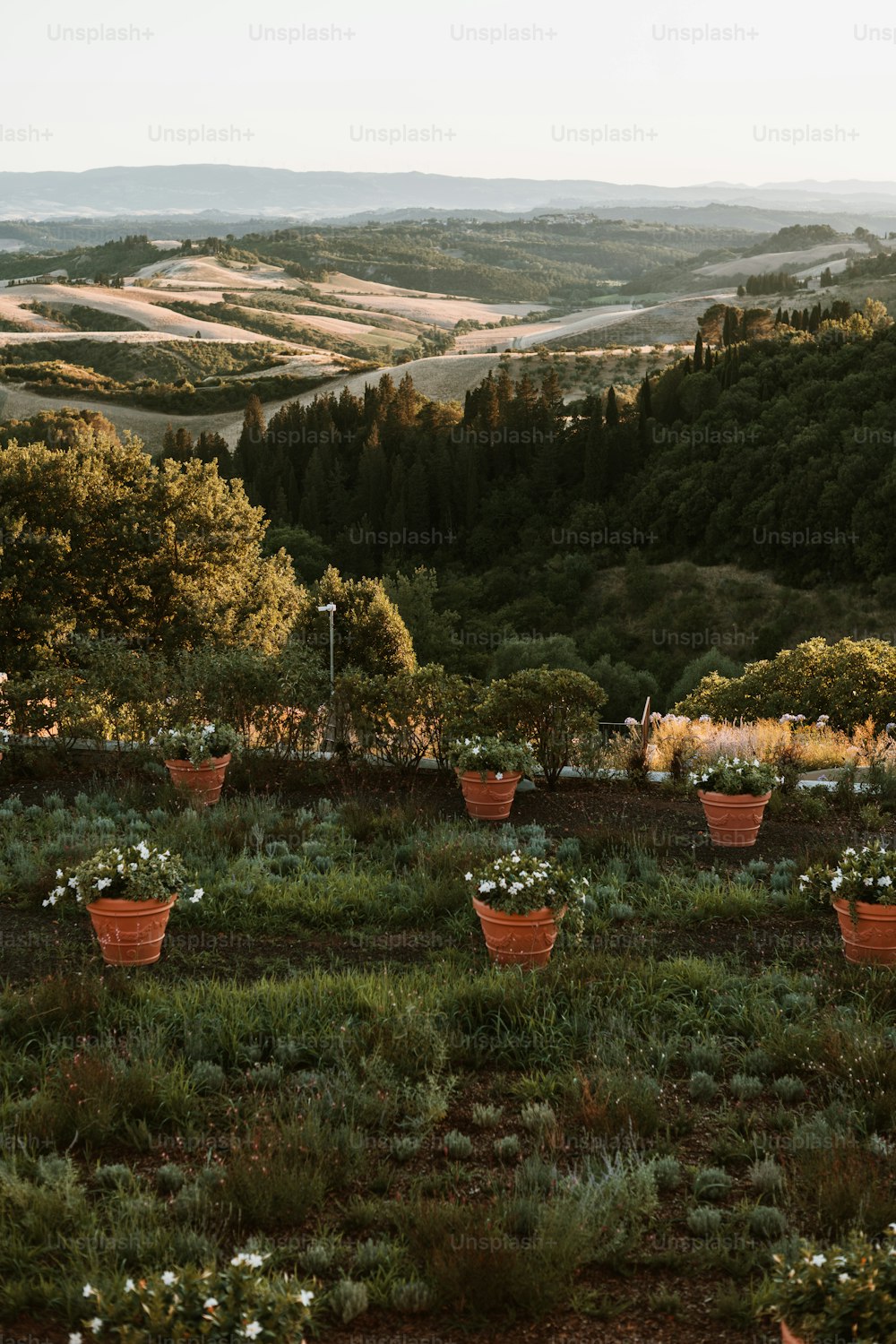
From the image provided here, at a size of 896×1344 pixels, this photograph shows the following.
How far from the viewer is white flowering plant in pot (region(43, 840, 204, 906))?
590 cm

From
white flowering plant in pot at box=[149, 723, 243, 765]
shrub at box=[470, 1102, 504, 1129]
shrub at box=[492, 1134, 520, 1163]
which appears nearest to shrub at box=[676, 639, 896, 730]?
white flowering plant in pot at box=[149, 723, 243, 765]

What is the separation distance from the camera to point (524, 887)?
225 inches

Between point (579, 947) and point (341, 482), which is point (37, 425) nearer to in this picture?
point (341, 482)

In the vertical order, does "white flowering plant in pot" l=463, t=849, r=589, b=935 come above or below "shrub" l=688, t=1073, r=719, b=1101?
above

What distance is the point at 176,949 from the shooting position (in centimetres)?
625

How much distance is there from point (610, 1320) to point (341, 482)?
215ft

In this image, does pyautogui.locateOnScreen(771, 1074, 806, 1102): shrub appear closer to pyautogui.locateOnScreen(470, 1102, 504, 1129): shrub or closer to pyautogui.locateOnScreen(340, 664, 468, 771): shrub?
pyautogui.locateOnScreen(470, 1102, 504, 1129): shrub

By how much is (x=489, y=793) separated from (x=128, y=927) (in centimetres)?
333

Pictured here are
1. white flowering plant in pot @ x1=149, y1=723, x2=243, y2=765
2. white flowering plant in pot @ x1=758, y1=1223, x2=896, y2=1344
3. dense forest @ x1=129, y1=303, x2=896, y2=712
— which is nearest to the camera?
white flowering plant in pot @ x1=758, y1=1223, x2=896, y2=1344

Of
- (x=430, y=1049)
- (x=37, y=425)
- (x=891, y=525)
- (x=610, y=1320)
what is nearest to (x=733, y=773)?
(x=430, y=1049)

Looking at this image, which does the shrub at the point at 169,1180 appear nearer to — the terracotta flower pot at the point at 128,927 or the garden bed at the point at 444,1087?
the garden bed at the point at 444,1087

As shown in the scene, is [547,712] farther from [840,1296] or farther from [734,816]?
[840,1296]

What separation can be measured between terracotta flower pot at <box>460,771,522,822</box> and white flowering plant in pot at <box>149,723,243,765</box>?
191 cm

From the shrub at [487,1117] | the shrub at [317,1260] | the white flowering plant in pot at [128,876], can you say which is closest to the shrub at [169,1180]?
the shrub at [317,1260]
